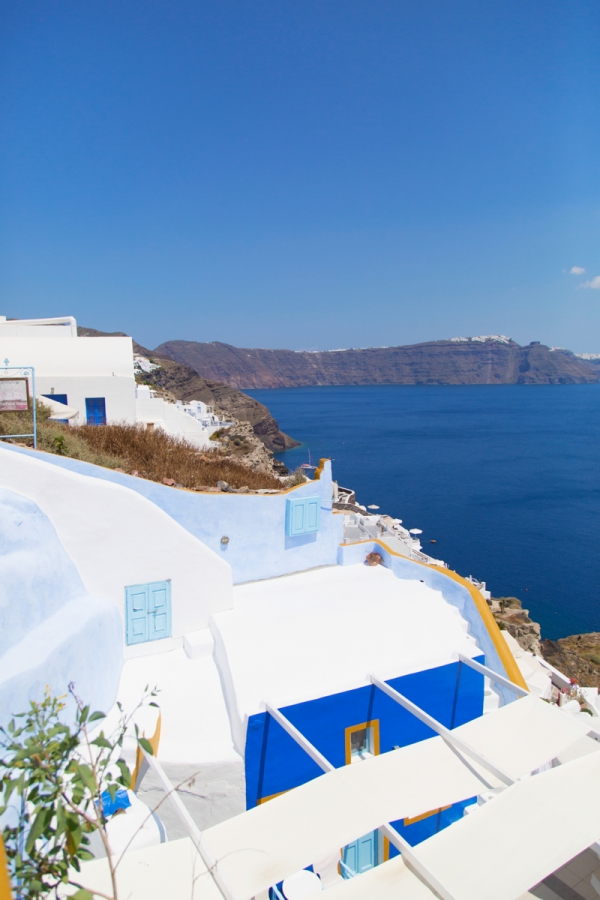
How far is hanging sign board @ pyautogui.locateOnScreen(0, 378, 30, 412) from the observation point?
23.9ft

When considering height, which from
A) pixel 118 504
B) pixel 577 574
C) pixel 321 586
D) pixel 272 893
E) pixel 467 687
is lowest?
pixel 577 574

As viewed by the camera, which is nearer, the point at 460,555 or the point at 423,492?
the point at 460,555

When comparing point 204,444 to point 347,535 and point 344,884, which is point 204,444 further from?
point 344,884

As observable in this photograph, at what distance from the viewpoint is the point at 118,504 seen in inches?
272

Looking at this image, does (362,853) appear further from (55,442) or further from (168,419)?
(168,419)

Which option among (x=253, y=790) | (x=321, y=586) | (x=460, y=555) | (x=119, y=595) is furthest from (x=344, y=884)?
(x=460, y=555)

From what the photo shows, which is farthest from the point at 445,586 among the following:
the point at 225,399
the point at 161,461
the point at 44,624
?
the point at 225,399

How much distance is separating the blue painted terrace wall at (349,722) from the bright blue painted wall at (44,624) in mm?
1722

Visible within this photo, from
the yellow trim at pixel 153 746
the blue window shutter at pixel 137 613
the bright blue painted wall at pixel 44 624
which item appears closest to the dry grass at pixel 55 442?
the blue window shutter at pixel 137 613

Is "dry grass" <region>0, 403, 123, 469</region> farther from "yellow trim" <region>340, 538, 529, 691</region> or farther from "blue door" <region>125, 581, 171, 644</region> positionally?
"yellow trim" <region>340, 538, 529, 691</region>

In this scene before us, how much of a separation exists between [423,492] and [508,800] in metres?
41.6

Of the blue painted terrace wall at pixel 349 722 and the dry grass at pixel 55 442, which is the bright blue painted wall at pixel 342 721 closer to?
the blue painted terrace wall at pixel 349 722

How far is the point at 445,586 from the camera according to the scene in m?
8.34

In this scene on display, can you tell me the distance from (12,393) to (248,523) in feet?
11.8
